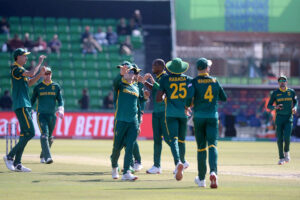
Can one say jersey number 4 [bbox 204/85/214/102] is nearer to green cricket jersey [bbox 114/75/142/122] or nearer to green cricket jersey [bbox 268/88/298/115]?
green cricket jersey [bbox 114/75/142/122]

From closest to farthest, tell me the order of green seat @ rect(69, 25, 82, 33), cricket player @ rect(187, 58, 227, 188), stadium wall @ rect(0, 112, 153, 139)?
cricket player @ rect(187, 58, 227, 188) → stadium wall @ rect(0, 112, 153, 139) → green seat @ rect(69, 25, 82, 33)

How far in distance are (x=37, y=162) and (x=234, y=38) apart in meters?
24.9

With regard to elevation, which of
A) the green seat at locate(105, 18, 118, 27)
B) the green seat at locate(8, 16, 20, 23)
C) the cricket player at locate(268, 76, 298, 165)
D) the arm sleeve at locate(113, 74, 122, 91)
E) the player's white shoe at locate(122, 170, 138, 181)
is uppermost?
the green seat at locate(8, 16, 20, 23)

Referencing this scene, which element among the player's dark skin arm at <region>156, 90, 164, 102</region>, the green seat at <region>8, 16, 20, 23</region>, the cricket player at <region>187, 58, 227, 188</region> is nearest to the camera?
the cricket player at <region>187, 58, 227, 188</region>

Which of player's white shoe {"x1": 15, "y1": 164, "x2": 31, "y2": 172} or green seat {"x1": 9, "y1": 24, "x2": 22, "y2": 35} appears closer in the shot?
player's white shoe {"x1": 15, "y1": 164, "x2": 31, "y2": 172}

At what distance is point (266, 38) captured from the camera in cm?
4147

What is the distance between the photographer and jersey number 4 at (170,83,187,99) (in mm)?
14109

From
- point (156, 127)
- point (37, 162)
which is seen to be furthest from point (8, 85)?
point (156, 127)

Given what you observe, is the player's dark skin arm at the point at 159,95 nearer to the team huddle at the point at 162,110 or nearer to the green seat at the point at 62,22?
the team huddle at the point at 162,110

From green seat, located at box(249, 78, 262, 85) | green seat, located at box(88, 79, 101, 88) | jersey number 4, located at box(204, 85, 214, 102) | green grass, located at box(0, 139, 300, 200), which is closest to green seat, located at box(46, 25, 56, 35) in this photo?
green seat, located at box(88, 79, 101, 88)

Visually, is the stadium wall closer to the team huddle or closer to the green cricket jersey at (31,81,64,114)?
the green cricket jersey at (31,81,64,114)

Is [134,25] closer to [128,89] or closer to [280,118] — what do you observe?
[280,118]

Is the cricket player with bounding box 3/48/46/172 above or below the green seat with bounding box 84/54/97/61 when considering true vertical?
below

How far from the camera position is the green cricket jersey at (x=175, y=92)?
1405 centimetres
